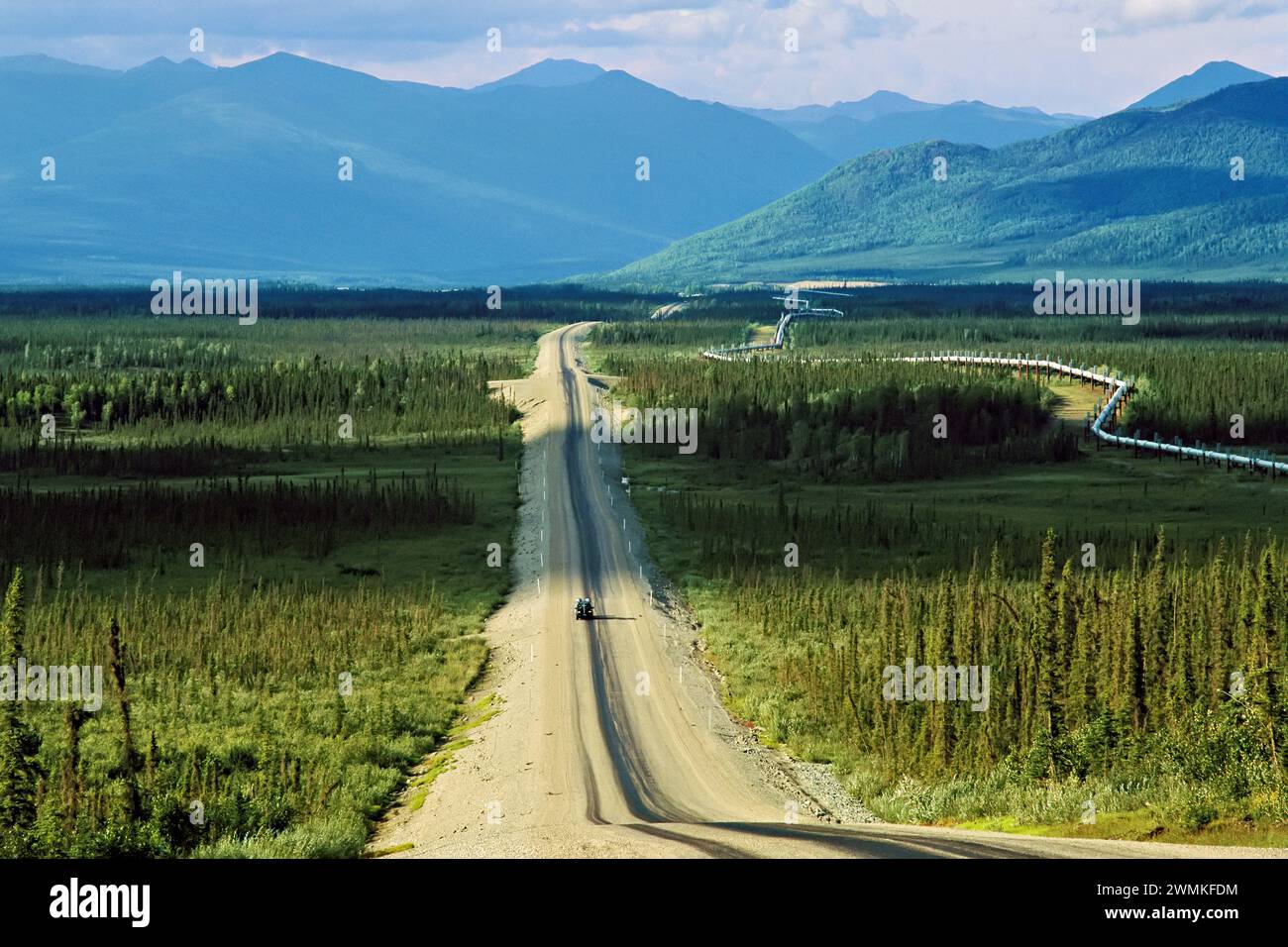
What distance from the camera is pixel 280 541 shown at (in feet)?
265

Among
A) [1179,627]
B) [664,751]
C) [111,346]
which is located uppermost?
[111,346]

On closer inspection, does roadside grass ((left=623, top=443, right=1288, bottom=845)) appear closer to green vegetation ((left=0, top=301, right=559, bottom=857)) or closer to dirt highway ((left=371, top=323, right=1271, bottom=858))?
dirt highway ((left=371, top=323, right=1271, bottom=858))

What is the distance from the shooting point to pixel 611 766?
42.5m

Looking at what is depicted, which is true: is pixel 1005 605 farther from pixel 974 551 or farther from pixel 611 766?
pixel 611 766

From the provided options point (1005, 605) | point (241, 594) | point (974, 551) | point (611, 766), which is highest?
point (974, 551)

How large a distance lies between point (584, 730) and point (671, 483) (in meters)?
55.8

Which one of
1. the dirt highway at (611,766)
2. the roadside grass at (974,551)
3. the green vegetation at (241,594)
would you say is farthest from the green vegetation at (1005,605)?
the green vegetation at (241,594)

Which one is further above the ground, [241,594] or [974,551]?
[974,551]

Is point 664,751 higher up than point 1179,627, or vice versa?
point 1179,627

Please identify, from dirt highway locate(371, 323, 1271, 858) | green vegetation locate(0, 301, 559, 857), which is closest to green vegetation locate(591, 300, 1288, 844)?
dirt highway locate(371, 323, 1271, 858)

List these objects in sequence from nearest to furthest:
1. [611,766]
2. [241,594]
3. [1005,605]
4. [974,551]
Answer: [611,766] < [1005,605] < [241,594] < [974,551]

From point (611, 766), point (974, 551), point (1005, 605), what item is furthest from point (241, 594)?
point (1005, 605)
